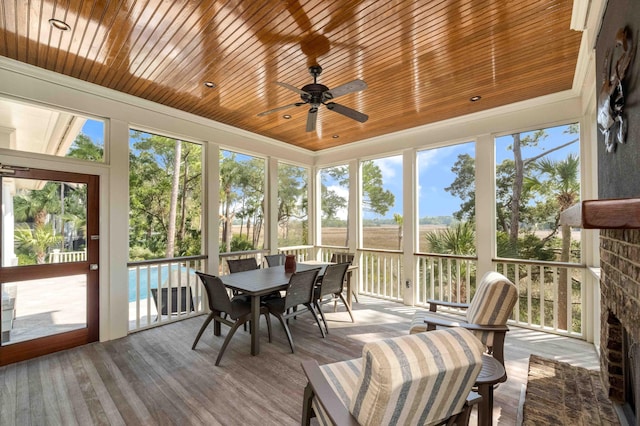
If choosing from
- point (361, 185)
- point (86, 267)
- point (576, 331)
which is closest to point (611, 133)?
point (576, 331)

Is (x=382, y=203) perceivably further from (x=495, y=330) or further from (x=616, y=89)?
(x=616, y=89)

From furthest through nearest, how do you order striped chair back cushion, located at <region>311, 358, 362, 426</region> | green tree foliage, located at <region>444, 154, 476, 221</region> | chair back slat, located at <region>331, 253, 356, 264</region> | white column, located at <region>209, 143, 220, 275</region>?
chair back slat, located at <region>331, 253, 356, 264</region> < white column, located at <region>209, 143, 220, 275</region> < green tree foliage, located at <region>444, 154, 476, 221</region> < striped chair back cushion, located at <region>311, 358, 362, 426</region>

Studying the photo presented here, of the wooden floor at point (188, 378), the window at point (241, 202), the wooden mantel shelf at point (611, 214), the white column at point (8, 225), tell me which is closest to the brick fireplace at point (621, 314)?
the wooden mantel shelf at point (611, 214)

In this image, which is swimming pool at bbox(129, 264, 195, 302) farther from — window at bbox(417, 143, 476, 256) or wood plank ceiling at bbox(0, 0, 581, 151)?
window at bbox(417, 143, 476, 256)

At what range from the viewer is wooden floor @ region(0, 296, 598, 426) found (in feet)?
7.07

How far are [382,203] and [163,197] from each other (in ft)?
12.2

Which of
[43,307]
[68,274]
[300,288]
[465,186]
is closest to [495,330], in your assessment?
[300,288]

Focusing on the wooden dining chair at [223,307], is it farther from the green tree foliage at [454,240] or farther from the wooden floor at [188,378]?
the green tree foliage at [454,240]

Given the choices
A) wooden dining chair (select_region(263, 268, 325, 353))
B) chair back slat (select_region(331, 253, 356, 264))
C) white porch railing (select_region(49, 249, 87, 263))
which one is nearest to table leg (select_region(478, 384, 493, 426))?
wooden dining chair (select_region(263, 268, 325, 353))

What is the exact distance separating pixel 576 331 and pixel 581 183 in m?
1.84

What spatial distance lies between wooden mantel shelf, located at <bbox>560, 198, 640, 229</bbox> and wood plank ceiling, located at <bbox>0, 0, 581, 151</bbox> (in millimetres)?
1837

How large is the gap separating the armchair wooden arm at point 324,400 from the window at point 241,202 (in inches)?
143

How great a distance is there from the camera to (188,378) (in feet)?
8.66

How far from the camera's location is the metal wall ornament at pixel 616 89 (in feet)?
4.98
